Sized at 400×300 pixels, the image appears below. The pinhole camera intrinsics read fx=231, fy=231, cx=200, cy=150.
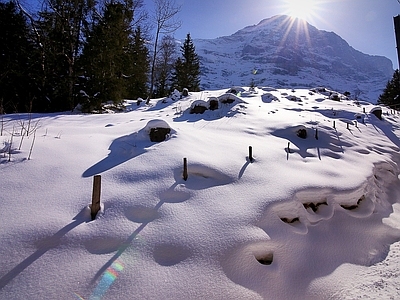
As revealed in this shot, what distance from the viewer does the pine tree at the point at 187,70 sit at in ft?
80.0

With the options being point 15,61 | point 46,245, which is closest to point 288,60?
point 15,61

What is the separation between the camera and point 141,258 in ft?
6.84

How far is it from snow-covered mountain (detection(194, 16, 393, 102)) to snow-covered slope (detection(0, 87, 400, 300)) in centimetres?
8321

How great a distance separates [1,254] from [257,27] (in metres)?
197

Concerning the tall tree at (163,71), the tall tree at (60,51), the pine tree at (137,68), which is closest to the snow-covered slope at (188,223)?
the tall tree at (60,51)

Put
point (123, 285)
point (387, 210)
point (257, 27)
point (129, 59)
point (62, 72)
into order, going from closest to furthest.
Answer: point (123, 285), point (387, 210), point (62, 72), point (129, 59), point (257, 27)

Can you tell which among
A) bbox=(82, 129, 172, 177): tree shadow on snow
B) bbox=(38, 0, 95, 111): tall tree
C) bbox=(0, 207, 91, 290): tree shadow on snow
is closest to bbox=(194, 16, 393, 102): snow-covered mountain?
bbox=(38, 0, 95, 111): tall tree

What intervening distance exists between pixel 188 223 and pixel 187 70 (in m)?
23.9

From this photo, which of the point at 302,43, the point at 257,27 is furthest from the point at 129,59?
the point at 257,27

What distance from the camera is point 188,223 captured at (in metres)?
2.51

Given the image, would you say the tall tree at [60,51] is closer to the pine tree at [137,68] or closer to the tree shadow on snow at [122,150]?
the pine tree at [137,68]

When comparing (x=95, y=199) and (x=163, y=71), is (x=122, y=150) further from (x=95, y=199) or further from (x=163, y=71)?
(x=163, y=71)

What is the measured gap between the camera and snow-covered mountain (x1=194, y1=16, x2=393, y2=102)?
328 ft

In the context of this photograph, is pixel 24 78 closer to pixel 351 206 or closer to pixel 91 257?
pixel 91 257
